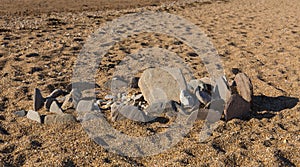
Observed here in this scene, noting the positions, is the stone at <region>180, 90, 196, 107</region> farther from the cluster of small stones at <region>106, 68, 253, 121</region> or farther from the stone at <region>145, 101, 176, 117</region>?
the stone at <region>145, 101, 176, 117</region>

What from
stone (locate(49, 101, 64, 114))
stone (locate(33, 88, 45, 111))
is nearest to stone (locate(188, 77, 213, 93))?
stone (locate(49, 101, 64, 114))

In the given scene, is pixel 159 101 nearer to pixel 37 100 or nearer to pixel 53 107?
pixel 53 107

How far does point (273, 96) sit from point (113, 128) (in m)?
2.20

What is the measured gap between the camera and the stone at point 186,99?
4.04 metres

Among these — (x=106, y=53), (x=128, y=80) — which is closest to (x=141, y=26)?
(x=106, y=53)

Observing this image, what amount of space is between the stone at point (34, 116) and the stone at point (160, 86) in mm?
1272

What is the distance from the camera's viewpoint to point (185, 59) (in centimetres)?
610

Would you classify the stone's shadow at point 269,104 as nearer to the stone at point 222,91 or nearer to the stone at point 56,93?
the stone at point 222,91

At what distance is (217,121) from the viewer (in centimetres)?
396

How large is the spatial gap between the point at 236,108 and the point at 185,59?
2229 mm

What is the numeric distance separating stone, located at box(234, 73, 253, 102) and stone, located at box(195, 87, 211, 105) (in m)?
0.46

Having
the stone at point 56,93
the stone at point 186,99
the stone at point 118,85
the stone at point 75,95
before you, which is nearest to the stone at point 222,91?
the stone at point 186,99

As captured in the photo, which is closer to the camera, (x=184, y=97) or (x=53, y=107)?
(x=184, y=97)

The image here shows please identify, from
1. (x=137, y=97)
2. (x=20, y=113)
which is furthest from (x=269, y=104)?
(x=20, y=113)
